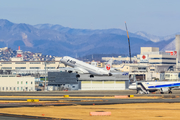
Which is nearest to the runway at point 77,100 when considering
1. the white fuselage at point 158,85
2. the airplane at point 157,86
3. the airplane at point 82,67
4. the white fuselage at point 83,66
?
the airplane at point 157,86

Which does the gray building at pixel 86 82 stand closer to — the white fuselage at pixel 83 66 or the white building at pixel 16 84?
the white fuselage at pixel 83 66

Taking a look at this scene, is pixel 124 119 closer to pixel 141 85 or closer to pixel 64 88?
pixel 141 85

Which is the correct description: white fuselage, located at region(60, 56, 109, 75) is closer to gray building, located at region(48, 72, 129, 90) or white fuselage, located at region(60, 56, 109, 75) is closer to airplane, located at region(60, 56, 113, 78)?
airplane, located at region(60, 56, 113, 78)

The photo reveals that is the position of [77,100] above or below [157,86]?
below

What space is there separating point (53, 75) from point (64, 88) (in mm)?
8037

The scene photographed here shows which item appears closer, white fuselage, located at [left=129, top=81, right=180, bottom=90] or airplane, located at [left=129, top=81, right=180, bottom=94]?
airplane, located at [left=129, top=81, right=180, bottom=94]

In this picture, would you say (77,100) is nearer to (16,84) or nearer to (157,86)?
(157,86)

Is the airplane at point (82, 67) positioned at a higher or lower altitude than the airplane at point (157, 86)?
higher

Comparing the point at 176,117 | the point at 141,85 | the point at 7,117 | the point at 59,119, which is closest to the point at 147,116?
the point at 176,117

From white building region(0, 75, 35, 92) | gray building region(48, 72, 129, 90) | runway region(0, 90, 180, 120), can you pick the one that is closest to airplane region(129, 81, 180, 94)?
runway region(0, 90, 180, 120)

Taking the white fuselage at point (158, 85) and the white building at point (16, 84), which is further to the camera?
the white building at point (16, 84)

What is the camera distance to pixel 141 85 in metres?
120

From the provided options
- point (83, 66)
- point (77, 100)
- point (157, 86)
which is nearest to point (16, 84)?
point (83, 66)

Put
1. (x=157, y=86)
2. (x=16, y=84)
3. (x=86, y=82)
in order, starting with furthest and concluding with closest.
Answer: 1. (x=86, y=82)
2. (x=16, y=84)
3. (x=157, y=86)
